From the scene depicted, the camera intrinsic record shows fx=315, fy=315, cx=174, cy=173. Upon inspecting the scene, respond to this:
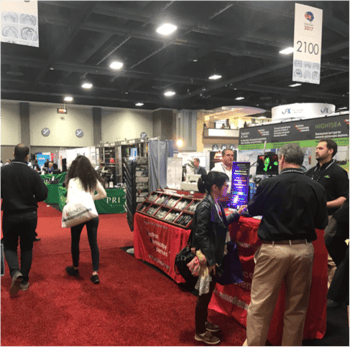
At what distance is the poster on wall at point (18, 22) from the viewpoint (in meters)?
3.14

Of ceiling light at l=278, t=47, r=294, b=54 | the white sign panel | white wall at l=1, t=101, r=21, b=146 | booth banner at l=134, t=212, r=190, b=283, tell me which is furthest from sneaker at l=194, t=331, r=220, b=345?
white wall at l=1, t=101, r=21, b=146

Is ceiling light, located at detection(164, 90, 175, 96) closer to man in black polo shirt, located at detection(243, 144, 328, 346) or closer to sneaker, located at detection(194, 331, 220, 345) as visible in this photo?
man in black polo shirt, located at detection(243, 144, 328, 346)

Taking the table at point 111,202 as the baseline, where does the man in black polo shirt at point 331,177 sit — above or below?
above

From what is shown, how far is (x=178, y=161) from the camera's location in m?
6.35

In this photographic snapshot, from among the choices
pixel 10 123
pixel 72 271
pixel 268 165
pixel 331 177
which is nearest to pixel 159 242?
pixel 72 271

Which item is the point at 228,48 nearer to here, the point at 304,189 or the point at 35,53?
the point at 35,53

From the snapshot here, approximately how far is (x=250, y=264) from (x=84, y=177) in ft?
6.85

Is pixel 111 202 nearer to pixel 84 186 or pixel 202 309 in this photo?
pixel 84 186

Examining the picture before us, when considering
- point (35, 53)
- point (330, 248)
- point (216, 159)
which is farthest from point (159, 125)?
point (330, 248)

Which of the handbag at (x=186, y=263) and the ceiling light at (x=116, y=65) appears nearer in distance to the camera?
the handbag at (x=186, y=263)

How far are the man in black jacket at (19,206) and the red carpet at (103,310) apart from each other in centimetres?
35

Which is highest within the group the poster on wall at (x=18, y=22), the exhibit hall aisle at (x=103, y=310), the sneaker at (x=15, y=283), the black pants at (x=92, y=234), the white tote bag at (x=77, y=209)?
the poster on wall at (x=18, y=22)

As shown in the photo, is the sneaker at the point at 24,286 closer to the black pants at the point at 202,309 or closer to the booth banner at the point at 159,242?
the booth banner at the point at 159,242

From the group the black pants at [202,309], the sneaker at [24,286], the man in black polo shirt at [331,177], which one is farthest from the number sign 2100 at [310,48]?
the sneaker at [24,286]
